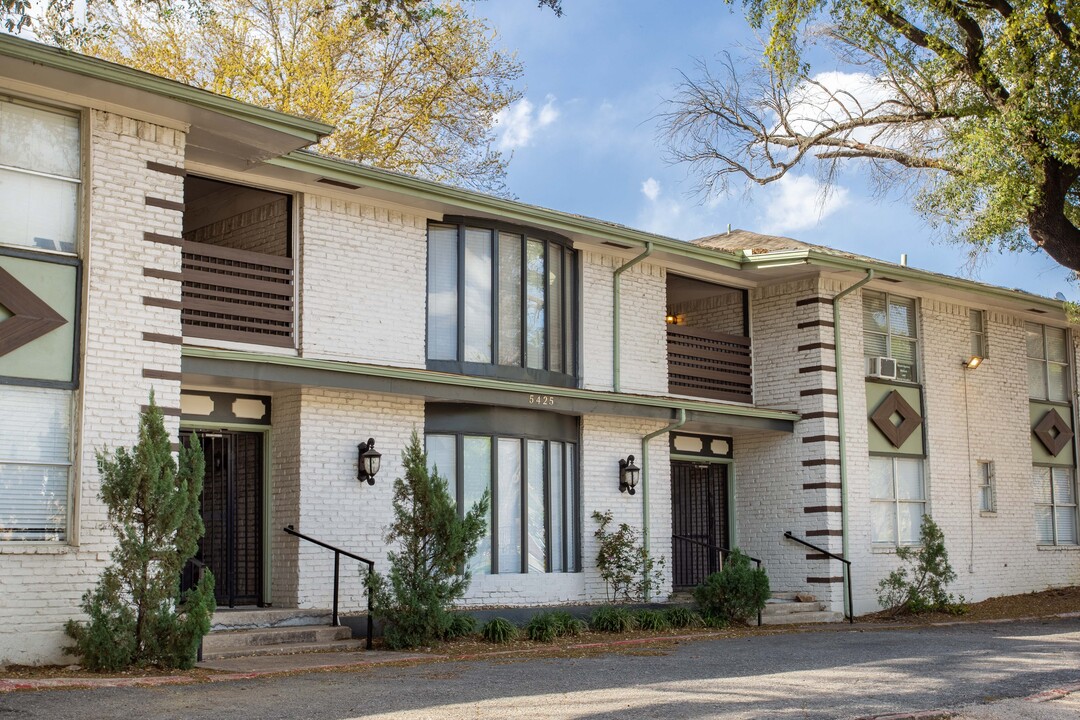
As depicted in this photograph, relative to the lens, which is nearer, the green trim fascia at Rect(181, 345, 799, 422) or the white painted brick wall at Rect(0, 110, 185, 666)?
the white painted brick wall at Rect(0, 110, 185, 666)

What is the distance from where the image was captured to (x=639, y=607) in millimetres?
17344

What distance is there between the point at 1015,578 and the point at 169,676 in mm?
16908

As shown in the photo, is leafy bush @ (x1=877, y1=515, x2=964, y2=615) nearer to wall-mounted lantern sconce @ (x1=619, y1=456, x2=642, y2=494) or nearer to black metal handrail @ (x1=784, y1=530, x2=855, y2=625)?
black metal handrail @ (x1=784, y1=530, x2=855, y2=625)

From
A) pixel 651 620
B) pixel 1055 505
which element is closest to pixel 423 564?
pixel 651 620

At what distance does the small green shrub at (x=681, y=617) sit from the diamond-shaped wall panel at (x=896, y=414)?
212 inches

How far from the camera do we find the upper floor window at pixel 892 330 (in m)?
21.2

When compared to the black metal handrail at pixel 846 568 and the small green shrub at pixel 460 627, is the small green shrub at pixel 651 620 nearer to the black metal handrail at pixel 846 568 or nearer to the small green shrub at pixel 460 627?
the small green shrub at pixel 460 627

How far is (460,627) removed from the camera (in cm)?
1462

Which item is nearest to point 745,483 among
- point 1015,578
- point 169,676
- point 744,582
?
point 744,582

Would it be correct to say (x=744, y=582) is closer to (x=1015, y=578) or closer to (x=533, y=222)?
(x=533, y=222)

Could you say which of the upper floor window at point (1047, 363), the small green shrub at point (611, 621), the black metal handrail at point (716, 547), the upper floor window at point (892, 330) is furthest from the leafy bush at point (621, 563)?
the upper floor window at point (1047, 363)

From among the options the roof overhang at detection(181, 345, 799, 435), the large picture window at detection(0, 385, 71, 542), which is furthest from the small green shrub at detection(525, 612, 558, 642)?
the large picture window at detection(0, 385, 71, 542)

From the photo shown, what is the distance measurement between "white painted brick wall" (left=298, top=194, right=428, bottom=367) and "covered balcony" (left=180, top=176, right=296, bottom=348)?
0.93ft

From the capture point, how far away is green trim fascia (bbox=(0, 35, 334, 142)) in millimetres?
10859
